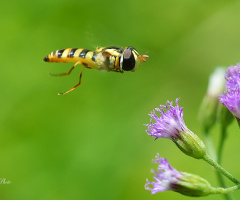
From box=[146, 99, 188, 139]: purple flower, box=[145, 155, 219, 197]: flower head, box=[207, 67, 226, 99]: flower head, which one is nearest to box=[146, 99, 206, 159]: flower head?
box=[146, 99, 188, 139]: purple flower

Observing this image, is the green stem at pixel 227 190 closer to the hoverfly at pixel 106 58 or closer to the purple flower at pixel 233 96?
the purple flower at pixel 233 96

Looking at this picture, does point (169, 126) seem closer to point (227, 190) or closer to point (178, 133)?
point (178, 133)

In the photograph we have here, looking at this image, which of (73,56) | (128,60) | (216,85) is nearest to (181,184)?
(128,60)

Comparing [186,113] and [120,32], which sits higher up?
→ [120,32]

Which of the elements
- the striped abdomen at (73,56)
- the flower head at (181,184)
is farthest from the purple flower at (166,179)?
the striped abdomen at (73,56)

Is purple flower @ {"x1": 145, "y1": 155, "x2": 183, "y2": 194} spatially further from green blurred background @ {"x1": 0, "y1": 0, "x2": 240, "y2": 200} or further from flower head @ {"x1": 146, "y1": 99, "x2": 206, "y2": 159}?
green blurred background @ {"x1": 0, "y1": 0, "x2": 240, "y2": 200}

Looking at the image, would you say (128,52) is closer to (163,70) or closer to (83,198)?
(83,198)

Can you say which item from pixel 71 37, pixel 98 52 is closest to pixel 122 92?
pixel 71 37
